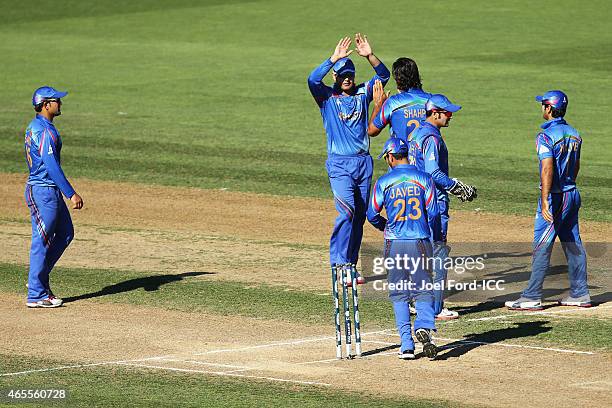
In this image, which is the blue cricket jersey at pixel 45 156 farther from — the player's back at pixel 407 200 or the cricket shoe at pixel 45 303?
the player's back at pixel 407 200

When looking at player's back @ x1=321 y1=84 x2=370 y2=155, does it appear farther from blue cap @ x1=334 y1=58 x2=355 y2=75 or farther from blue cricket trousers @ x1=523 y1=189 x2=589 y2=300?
blue cricket trousers @ x1=523 y1=189 x2=589 y2=300

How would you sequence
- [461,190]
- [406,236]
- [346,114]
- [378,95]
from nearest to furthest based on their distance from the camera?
[406,236]
[461,190]
[378,95]
[346,114]

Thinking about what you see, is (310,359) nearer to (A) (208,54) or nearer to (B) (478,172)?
(B) (478,172)

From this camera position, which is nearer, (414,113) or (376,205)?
(376,205)

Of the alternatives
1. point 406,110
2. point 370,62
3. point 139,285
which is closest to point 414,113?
point 406,110

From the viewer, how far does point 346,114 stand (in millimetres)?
14867

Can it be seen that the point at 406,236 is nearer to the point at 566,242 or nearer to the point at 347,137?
the point at 566,242

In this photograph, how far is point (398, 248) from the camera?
1193cm

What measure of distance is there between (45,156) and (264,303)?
2807 mm

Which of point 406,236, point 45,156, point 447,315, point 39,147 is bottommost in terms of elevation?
point 447,315

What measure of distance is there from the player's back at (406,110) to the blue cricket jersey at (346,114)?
2.00ft

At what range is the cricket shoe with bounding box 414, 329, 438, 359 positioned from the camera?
11719 mm

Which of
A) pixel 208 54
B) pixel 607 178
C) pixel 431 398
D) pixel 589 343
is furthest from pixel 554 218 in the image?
pixel 208 54

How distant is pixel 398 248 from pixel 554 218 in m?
2.74
